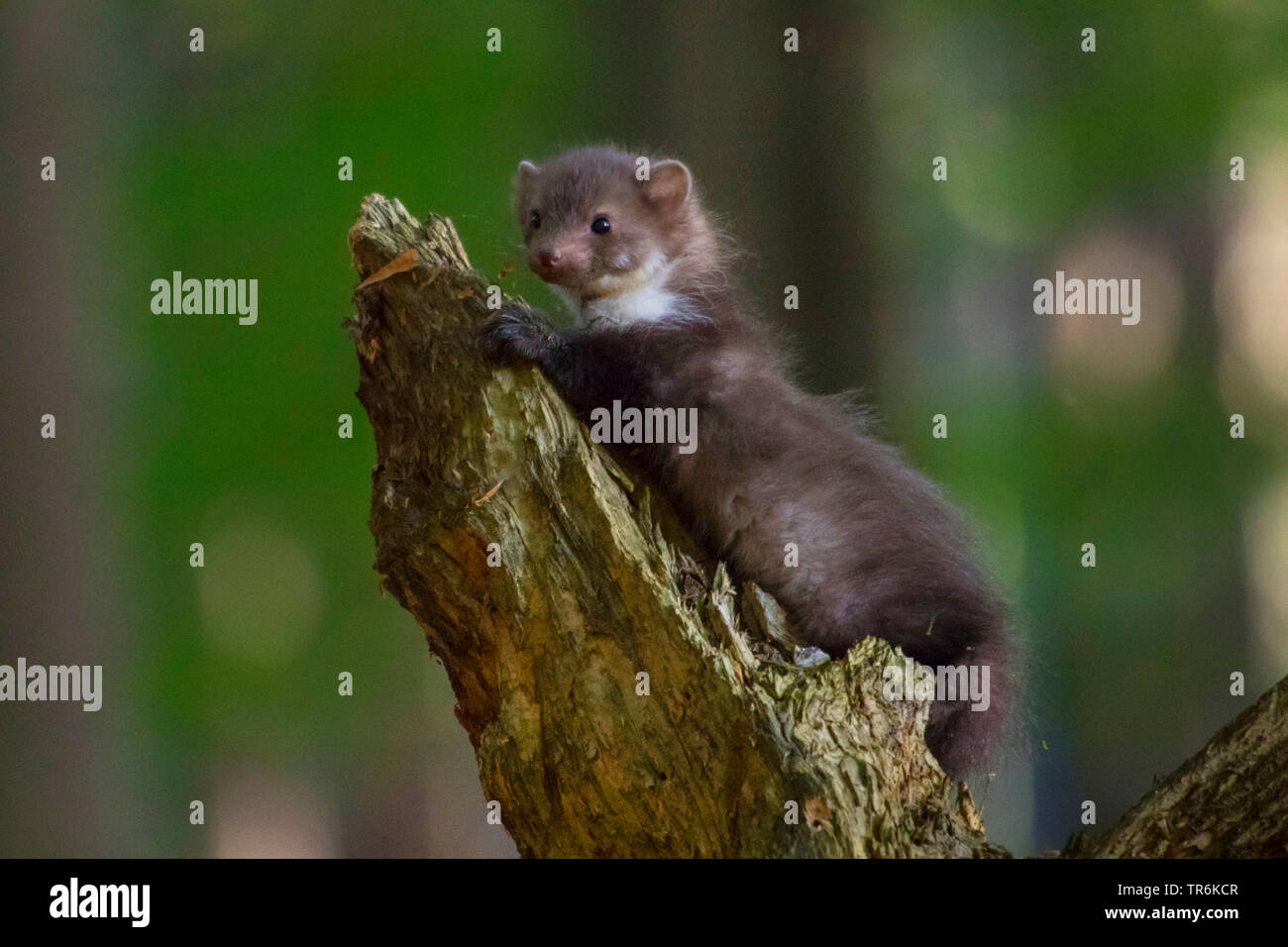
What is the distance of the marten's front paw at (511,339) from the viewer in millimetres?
4551

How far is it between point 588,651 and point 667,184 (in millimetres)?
2775

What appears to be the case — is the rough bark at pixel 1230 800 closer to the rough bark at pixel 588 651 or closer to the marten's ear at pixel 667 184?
the rough bark at pixel 588 651

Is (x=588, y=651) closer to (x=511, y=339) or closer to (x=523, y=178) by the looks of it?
(x=511, y=339)

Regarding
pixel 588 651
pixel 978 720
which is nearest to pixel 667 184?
pixel 588 651

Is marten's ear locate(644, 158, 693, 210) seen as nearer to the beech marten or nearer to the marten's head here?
the marten's head

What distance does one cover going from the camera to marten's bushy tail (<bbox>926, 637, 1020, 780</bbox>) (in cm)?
481

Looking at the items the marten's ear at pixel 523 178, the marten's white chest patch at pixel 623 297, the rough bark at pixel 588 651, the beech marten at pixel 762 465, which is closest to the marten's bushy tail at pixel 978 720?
the beech marten at pixel 762 465

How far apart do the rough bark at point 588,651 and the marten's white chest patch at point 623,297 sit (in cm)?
106

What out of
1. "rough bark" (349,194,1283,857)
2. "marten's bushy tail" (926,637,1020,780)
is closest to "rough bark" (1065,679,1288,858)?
"rough bark" (349,194,1283,857)

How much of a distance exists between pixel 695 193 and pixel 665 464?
1.73m

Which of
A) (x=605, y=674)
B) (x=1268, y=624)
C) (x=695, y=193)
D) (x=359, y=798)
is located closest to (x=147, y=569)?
(x=359, y=798)

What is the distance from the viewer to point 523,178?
6.12 metres

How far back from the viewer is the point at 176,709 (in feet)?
30.5

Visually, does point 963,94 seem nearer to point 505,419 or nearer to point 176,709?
point 505,419
